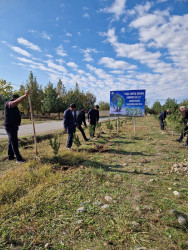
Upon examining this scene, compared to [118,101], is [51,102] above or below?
above

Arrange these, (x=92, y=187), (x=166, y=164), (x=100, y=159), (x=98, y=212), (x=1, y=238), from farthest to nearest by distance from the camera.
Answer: (x=100, y=159)
(x=166, y=164)
(x=92, y=187)
(x=98, y=212)
(x=1, y=238)

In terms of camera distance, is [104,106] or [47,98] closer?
[47,98]

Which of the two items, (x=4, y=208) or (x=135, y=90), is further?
(x=135, y=90)

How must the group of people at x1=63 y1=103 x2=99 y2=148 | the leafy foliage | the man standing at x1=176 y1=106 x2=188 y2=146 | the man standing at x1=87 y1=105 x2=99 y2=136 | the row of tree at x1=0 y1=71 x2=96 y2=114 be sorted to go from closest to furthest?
the group of people at x1=63 y1=103 x2=99 y2=148, the man standing at x1=176 y1=106 x2=188 y2=146, the man standing at x1=87 y1=105 x2=99 y2=136, the leafy foliage, the row of tree at x1=0 y1=71 x2=96 y2=114

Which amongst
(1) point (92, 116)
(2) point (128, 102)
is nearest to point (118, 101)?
(2) point (128, 102)

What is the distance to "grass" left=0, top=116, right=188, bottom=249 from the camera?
1.68 meters

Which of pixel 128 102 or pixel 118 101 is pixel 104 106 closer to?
pixel 118 101

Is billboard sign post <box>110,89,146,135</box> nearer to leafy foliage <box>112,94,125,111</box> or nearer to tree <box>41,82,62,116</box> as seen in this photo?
leafy foliage <box>112,94,125,111</box>

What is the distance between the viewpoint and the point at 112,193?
2611mm

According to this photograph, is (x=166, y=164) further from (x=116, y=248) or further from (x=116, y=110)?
(x=116, y=110)

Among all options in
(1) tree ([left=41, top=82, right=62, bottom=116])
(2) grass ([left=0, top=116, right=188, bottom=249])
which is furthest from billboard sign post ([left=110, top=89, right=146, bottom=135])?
(1) tree ([left=41, top=82, right=62, bottom=116])

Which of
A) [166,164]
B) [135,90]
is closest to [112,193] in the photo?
[166,164]

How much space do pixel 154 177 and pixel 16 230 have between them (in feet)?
9.24

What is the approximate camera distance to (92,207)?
2.25 m
